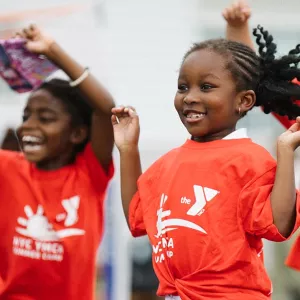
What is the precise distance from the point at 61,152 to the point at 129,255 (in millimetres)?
2025

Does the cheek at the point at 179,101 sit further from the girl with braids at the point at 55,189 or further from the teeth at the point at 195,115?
the girl with braids at the point at 55,189

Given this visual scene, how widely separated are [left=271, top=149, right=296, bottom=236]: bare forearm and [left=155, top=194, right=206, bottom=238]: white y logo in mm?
197

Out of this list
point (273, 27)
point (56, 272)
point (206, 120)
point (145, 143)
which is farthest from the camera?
point (273, 27)

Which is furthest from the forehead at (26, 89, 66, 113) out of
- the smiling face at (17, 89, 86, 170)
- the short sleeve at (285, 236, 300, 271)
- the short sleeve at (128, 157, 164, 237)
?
the short sleeve at (285, 236, 300, 271)

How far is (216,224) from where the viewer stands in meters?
1.98

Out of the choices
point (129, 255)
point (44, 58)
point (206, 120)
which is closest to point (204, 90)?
point (206, 120)

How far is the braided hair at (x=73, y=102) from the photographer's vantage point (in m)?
2.73

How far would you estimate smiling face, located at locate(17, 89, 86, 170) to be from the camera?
2.66 metres

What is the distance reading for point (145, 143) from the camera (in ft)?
14.4

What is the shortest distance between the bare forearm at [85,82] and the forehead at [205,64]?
0.56 meters

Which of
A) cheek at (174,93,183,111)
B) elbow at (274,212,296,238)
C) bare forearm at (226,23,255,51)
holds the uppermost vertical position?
bare forearm at (226,23,255,51)

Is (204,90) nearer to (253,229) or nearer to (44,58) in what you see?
(253,229)

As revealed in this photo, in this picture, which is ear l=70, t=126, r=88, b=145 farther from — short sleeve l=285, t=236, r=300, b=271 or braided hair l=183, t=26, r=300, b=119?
short sleeve l=285, t=236, r=300, b=271

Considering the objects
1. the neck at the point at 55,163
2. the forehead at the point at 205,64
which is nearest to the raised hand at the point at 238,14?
the forehead at the point at 205,64
